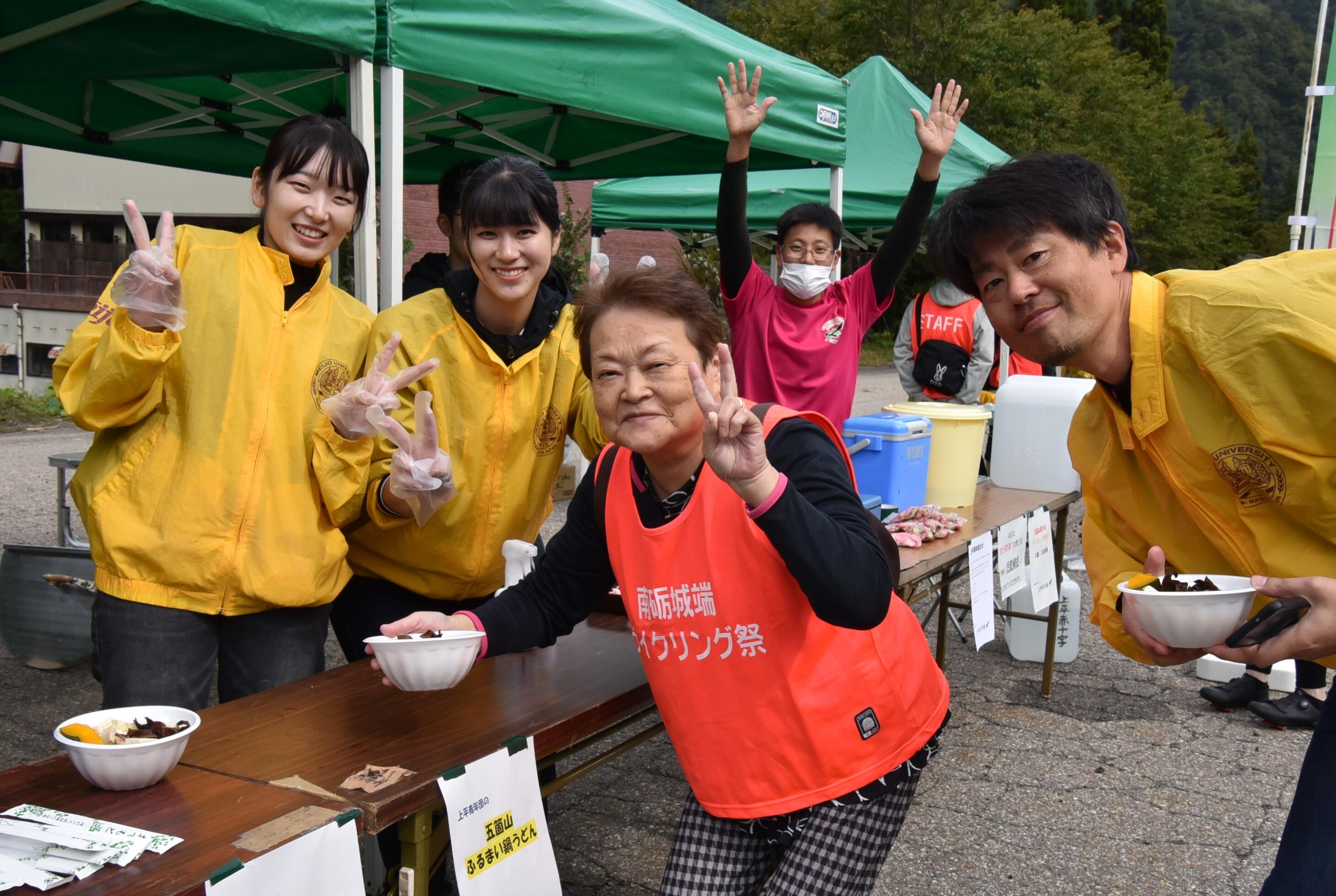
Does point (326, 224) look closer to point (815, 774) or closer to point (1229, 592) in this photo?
point (815, 774)

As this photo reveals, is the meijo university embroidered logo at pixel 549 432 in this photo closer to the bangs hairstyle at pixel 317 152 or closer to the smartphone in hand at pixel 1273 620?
the bangs hairstyle at pixel 317 152

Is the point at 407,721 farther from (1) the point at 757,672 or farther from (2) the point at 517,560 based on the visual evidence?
(1) the point at 757,672

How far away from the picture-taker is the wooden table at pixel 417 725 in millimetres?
1596

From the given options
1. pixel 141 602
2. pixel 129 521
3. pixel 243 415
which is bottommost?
pixel 141 602

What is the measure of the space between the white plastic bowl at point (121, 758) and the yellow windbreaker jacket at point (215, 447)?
53 centimetres

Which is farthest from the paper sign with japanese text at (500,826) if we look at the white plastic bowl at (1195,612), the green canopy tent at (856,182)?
the green canopy tent at (856,182)

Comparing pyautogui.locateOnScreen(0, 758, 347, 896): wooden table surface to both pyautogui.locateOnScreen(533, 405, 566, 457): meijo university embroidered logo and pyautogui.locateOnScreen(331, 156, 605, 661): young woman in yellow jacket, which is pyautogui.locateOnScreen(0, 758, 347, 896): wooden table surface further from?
pyautogui.locateOnScreen(533, 405, 566, 457): meijo university embroidered logo

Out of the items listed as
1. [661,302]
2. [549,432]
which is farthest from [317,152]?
[661,302]

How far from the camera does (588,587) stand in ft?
6.94

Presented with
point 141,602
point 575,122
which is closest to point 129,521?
point 141,602

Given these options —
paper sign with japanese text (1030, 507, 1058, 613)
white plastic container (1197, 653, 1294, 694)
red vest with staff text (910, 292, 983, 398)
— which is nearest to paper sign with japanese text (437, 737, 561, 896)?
paper sign with japanese text (1030, 507, 1058, 613)

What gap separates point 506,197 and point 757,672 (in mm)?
1262

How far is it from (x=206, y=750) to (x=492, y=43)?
2.22 m

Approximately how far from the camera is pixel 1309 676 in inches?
167
